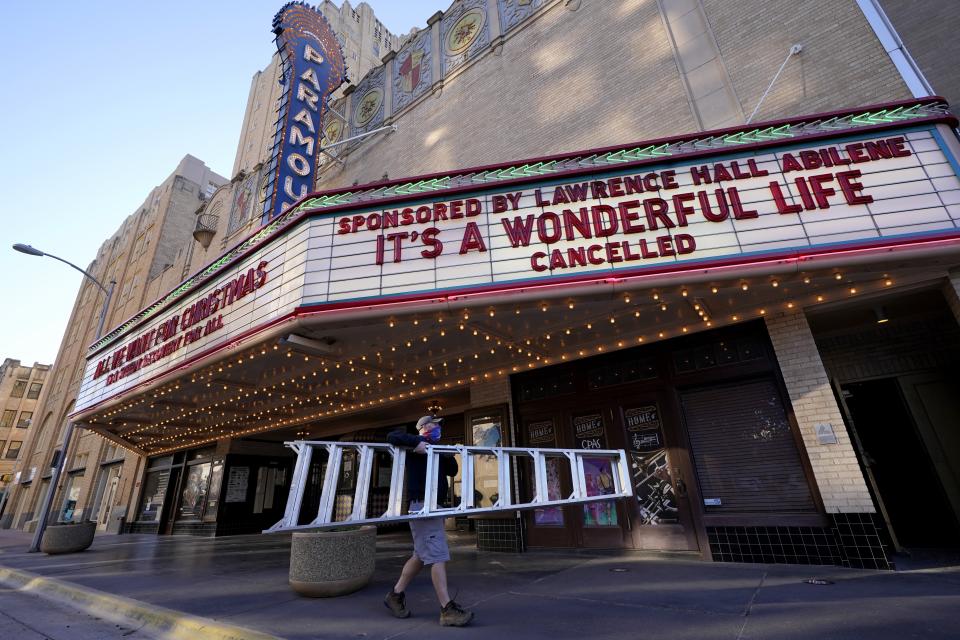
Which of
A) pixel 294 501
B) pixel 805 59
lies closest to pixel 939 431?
pixel 805 59

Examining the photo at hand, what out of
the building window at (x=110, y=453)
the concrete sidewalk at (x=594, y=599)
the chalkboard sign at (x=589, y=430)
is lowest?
the concrete sidewalk at (x=594, y=599)

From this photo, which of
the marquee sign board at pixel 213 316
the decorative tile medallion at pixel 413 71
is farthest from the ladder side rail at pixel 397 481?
the decorative tile medallion at pixel 413 71

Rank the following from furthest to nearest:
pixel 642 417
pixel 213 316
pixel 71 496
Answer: pixel 71 496
pixel 213 316
pixel 642 417

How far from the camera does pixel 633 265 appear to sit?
6.16m

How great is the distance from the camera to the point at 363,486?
362 centimetres

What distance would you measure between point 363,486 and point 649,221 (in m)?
5.21

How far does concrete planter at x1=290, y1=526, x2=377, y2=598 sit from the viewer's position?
531cm

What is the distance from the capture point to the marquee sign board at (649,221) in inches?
228

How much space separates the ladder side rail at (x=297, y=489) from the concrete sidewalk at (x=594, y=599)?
1285 millimetres

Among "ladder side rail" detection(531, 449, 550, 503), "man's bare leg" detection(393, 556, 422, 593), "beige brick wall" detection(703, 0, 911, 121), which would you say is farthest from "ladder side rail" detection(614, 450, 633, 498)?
"beige brick wall" detection(703, 0, 911, 121)

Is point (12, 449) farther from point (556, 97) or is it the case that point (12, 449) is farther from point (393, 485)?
point (393, 485)

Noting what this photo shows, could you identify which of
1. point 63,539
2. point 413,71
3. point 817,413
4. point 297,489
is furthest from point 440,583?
point 413,71

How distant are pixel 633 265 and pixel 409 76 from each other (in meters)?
13.9

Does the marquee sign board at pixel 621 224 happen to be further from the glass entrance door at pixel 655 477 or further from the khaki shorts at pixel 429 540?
the glass entrance door at pixel 655 477
